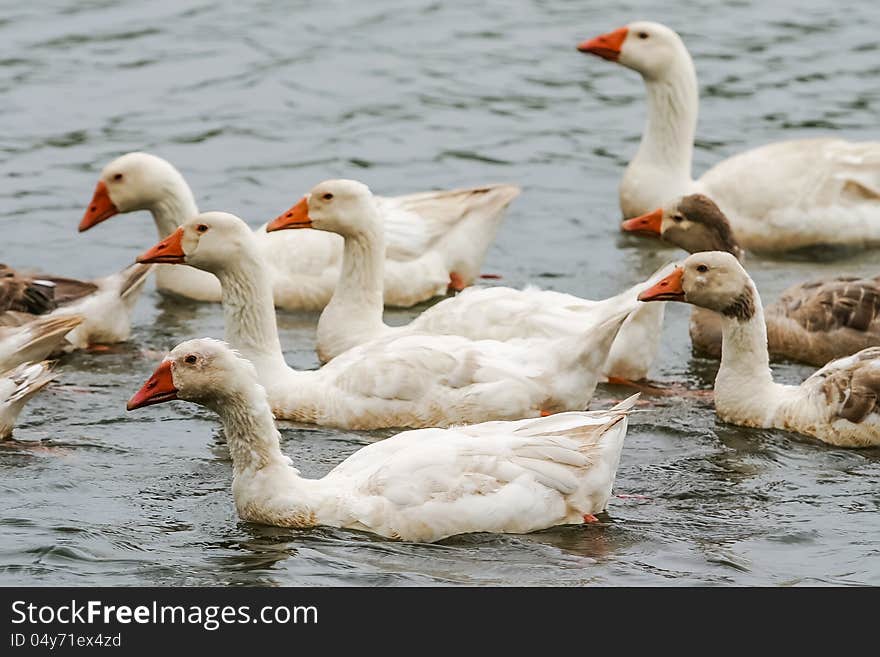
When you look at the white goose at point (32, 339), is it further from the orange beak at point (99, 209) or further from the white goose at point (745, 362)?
the white goose at point (745, 362)

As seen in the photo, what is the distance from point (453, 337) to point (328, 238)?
10.2 feet

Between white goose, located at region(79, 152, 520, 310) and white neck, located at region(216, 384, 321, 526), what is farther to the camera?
white goose, located at region(79, 152, 520, 310)

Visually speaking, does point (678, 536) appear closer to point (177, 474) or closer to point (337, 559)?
point (337, 559)

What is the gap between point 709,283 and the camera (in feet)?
40.7

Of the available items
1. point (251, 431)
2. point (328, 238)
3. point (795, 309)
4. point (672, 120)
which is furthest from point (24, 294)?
point (672, 120)

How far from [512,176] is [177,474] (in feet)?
26.4

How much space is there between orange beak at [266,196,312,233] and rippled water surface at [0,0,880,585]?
114 cm

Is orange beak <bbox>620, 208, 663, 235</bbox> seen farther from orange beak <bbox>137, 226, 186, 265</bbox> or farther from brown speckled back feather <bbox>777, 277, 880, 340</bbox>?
orange beak <bbox>137, 226, 186, 265</bbox>

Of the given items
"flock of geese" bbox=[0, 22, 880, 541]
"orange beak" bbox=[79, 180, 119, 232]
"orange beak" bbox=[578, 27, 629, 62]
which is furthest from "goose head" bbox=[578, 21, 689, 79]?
"orange beak" bbox=[79, 180, 119, 232]

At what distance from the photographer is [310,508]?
406 inches

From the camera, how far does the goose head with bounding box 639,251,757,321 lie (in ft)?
40.7

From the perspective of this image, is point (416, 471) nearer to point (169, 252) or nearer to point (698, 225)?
point (169, 252)

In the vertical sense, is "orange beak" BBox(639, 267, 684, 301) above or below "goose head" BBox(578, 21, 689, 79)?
below

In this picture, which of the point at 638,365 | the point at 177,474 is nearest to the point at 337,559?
the point at 177,474
